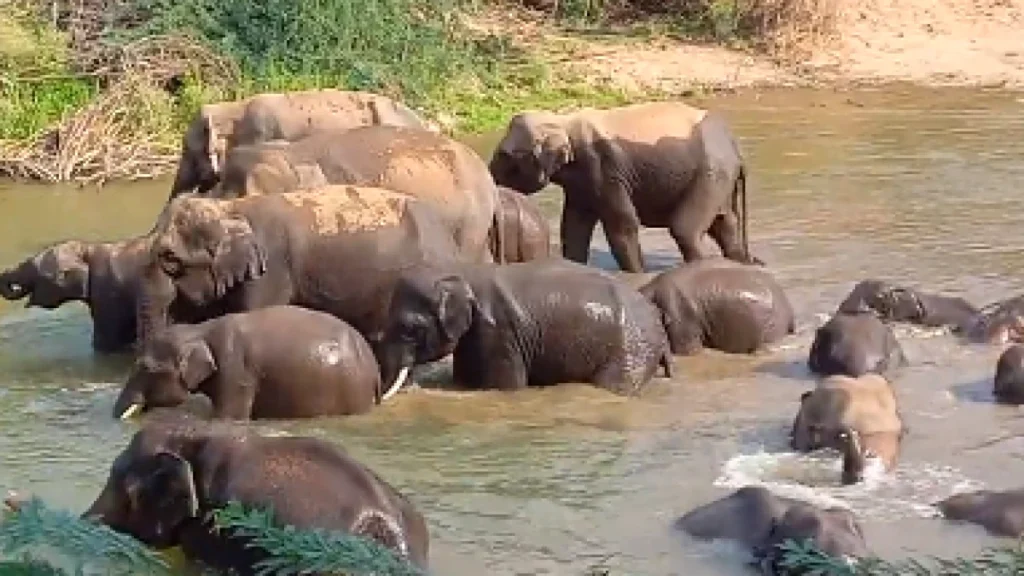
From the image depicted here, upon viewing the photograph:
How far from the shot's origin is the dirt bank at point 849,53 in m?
21.3

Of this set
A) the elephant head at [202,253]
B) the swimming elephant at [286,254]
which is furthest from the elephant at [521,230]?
the elephant head at [202,253]

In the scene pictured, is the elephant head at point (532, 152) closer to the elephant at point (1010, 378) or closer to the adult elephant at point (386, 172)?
the adult elephant at point (386, 172)

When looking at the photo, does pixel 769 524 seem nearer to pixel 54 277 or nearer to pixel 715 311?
pixel 715 311

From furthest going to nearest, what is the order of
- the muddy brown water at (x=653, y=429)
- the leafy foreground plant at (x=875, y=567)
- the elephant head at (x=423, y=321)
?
the elephant head at (x=423, y=321), the muddy brown water at (x=653, y=429), the leafy foreground plant at (x=875, y=567)

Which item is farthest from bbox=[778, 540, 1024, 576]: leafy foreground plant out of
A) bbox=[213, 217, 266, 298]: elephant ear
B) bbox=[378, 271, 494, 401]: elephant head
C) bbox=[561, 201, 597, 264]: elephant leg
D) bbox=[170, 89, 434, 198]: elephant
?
bbox=[170, 89, 434, 198]: elephant

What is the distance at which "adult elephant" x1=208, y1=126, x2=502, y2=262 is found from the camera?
11523 mm

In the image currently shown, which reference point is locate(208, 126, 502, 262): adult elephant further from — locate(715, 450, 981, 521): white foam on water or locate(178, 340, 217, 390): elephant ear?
locate(715, 450, 981, 521): white foam on water

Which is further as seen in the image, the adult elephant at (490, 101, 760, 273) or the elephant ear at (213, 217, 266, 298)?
the adult elephant at (490, 101, 760, 273)

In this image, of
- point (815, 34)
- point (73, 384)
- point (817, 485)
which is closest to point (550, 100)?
point (815, 34)

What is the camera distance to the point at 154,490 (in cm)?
691

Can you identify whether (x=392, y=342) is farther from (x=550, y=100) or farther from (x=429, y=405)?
(x=550, y=100)

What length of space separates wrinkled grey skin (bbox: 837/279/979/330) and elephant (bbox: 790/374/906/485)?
2067 mm

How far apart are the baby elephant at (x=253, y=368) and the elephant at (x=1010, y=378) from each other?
9.66 ft

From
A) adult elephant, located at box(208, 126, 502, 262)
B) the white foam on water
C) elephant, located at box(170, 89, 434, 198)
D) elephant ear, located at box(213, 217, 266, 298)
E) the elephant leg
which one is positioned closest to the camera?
the white foam on water
